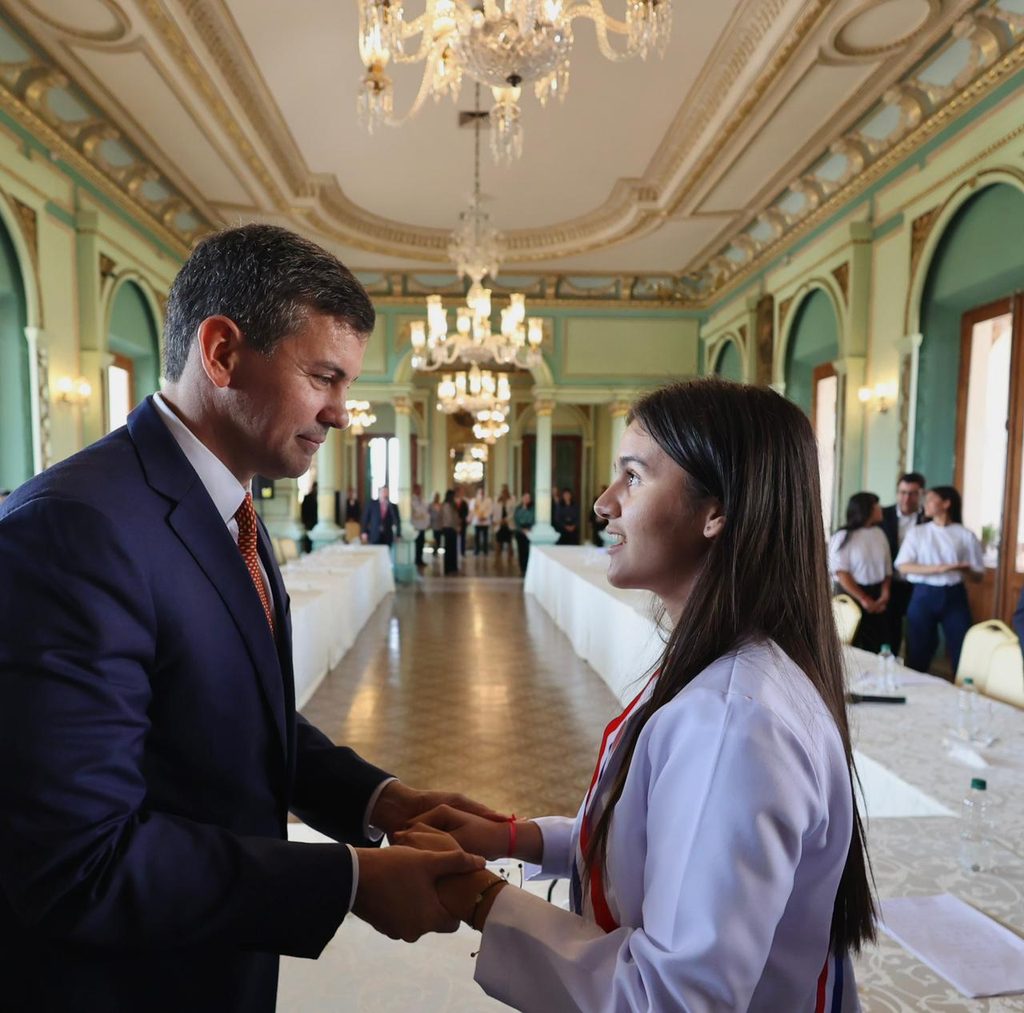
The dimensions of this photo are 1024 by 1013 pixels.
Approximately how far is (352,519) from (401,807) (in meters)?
12.8

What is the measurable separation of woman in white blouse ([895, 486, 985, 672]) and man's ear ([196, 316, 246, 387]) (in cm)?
Result: 537

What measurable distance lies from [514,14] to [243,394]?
3.19m

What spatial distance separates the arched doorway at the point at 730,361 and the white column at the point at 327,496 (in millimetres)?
6477

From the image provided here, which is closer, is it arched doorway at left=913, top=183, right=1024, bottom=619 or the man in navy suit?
the man in navy suit

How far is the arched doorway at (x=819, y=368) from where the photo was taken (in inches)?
325

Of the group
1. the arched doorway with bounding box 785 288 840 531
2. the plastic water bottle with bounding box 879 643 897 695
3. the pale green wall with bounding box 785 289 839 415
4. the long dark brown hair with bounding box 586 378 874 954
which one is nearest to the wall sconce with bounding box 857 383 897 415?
the arched doorway with bounding box 785 288 840 531

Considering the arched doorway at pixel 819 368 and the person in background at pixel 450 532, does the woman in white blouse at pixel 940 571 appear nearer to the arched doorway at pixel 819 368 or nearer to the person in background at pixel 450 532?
the arched doorway at pixel 819 368

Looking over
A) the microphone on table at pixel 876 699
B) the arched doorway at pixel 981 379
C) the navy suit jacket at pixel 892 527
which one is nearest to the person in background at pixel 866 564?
the navy suit jacket at pixel 892 527

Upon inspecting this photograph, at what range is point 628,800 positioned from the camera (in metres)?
0.94

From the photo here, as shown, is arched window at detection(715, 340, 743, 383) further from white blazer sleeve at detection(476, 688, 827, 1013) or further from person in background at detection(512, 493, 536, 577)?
white blazer sleeve at detection(476, 688, 827, 1013)

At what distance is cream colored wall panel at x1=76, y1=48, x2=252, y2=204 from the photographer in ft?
18.2

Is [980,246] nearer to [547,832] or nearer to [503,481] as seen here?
[547,832]

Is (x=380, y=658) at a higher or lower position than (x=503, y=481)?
lower

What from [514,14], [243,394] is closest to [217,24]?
[514,14]
